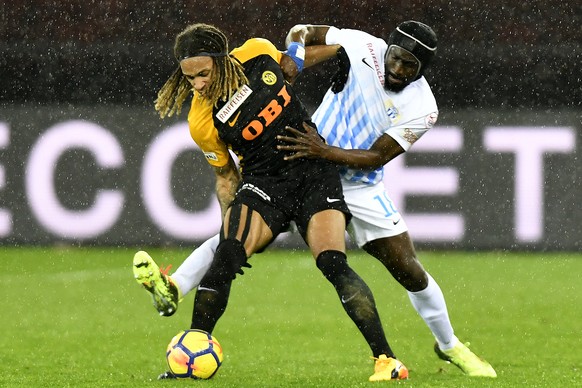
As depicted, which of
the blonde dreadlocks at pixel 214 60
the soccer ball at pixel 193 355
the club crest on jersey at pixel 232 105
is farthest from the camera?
the club crest on jersey at pixel 232 105

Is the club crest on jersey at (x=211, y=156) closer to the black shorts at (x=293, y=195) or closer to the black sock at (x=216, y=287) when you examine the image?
the black shorts at (x=293, y=195)

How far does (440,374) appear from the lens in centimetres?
609

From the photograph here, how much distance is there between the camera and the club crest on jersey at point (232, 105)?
18.7 feet

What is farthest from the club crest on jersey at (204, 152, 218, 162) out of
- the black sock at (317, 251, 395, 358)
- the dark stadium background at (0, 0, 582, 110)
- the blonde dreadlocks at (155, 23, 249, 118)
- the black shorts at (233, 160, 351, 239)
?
the dark stadium background at (0, 0, 582, 110)

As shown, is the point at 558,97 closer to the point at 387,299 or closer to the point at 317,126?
the point at 387,299

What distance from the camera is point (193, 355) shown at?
5430 mm

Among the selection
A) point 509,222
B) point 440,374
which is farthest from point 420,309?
point 509,222

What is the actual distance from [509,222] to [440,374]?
643 cm

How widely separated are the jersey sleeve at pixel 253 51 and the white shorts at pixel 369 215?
76 cm

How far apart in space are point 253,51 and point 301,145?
504mm

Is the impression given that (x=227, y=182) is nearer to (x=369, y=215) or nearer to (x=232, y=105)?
(x=232, y=105)

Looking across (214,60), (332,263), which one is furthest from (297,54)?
(332,263)

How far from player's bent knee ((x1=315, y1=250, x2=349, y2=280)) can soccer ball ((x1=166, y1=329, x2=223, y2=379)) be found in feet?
Result: 1.93

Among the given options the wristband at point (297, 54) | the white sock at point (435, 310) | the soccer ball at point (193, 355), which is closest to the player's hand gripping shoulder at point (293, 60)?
the wristband at point (297, 54)
